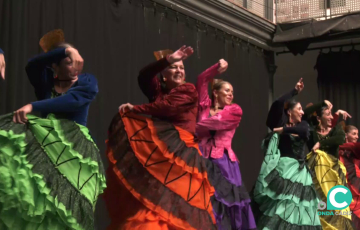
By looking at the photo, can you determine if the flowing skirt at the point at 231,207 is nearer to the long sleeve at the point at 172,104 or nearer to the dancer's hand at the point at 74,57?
the long sleeve at the point at 172,104

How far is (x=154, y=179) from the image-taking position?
314 cm

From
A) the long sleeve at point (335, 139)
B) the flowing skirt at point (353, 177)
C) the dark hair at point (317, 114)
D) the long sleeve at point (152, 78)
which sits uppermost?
the long sleeve at point (152, 78)

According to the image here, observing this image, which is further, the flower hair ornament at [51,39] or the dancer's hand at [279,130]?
the dancer's hand at [279,130]

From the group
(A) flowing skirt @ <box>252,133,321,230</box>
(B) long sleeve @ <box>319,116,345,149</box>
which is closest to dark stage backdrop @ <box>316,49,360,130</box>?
(B) long sleeve @ <box>319,116,345,149</box>

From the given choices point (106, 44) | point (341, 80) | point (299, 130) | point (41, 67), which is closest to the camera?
point (41, 67)

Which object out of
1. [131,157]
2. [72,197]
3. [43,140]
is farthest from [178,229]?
[43,140]

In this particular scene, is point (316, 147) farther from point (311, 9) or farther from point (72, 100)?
point (311, 9)

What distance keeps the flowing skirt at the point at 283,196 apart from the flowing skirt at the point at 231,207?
461mm

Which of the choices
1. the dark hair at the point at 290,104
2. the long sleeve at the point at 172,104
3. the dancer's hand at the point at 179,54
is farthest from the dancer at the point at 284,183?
the dancer's hand at the point at 179,54

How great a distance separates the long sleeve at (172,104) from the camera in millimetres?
3279

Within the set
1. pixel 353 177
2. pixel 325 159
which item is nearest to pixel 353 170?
pixel 353 177

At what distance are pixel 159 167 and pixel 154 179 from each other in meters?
0.09

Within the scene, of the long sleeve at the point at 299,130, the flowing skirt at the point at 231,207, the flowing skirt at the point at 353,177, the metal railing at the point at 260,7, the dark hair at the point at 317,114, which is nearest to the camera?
the flowing skirt at the point at 231,207

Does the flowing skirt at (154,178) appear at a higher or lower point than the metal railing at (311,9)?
lower
